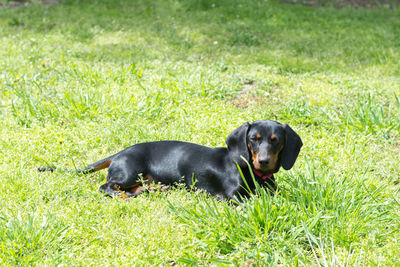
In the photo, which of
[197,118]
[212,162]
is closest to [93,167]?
[212,162]

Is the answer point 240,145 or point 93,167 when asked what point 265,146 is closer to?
point 240,145

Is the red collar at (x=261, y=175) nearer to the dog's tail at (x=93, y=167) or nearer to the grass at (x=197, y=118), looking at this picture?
the grass at (x=197, y=118)

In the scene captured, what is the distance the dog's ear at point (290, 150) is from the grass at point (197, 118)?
11 cm

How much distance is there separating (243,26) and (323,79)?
2.68 metres

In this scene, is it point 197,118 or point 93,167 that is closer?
point 93,167

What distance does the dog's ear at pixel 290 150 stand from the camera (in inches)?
135

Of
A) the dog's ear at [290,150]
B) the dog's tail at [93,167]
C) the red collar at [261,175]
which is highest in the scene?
the dog's ear at [290,150]

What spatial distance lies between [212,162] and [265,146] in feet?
2.14

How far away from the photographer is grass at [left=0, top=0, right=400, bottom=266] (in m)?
2.95

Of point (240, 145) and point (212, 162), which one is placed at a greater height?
point (240, 145)

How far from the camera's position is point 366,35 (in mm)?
8359

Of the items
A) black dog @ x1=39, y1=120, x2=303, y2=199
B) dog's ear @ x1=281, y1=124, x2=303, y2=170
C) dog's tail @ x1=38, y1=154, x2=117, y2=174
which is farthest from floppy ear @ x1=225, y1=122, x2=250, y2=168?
dog's tail @ x1=38, y1=154, x2=117, y2=174

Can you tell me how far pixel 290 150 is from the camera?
3.46m

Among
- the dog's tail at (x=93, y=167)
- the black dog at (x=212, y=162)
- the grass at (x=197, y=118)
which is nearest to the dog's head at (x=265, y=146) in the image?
the black dog at (x=212, y=162)
